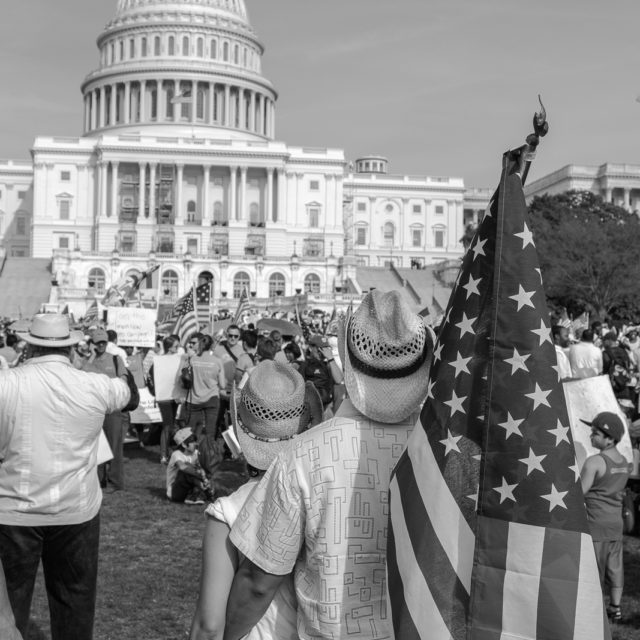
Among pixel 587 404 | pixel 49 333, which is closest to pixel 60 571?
pixel 49 333

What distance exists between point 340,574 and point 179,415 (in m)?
10.1

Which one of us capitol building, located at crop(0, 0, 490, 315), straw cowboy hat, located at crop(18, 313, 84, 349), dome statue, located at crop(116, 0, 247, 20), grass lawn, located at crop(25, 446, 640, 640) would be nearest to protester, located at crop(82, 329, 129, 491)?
grass lawn, located at crop(25, 446, 640, 640)

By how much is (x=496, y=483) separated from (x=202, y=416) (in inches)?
392

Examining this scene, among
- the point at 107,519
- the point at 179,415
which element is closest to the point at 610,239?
the point at 179,415

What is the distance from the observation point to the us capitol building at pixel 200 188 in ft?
241

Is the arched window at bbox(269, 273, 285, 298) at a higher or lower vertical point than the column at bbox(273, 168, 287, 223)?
lower

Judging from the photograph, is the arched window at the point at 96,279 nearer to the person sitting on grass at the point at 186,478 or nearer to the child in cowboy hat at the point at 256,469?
the person sitting on grass at the point at 186,478

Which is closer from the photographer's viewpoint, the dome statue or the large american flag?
the large american flag

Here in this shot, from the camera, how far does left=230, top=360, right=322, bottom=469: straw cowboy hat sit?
3.40 meters

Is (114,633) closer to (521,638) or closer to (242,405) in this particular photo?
(242,405)

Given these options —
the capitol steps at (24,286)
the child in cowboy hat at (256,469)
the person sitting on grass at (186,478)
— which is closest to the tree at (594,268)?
the capitol steps at (24,286)

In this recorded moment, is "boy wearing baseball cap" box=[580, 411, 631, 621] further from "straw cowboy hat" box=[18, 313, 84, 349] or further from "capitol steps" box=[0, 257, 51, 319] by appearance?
"capitol steps" box=[0, 257, 51, 319]

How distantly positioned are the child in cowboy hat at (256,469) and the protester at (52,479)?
66.3 inches

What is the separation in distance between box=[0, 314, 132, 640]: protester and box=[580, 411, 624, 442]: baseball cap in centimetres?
319
